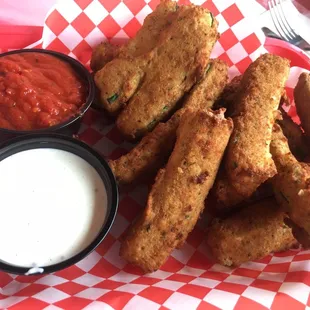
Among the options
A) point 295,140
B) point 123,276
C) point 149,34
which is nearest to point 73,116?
point 149,34

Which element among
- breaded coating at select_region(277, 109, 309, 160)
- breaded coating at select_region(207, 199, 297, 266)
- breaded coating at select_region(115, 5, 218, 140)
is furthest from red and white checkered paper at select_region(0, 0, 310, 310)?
breaded coating at select_region(277, 109, 309, 160)

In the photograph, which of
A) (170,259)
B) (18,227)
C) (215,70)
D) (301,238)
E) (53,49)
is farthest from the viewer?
(53,49)

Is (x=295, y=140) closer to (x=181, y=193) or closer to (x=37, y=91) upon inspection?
(x=181, y=193)

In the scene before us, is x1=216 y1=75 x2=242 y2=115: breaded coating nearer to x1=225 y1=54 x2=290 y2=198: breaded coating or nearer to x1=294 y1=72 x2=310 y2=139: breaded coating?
x1=225 y1=54 x2=290 y2=198: breaded coating

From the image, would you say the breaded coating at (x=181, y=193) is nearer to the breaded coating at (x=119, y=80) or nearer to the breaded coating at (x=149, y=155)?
the breaded coating at (x=149, y=155)

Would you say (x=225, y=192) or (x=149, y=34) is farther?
(x=149, y=34)

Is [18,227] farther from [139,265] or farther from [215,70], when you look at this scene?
[215,70]

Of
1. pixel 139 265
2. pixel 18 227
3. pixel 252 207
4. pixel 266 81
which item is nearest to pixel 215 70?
pixel 266 81
